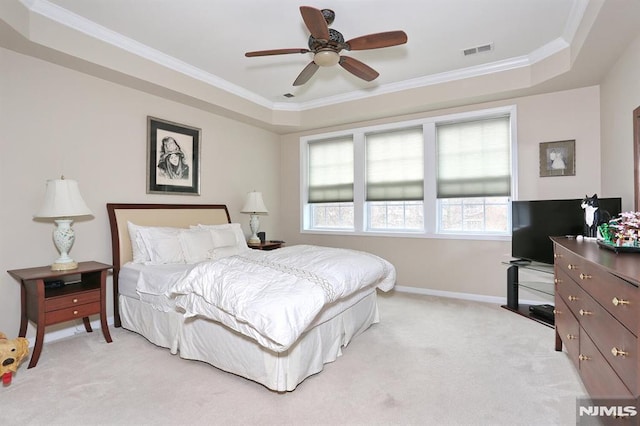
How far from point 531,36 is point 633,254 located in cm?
255

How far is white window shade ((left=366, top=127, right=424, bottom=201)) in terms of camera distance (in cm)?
493

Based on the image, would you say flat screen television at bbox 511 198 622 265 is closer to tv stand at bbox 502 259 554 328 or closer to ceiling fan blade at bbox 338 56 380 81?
tv stand at bbox 502 259 554 328

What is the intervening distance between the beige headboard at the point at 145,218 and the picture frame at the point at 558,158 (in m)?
4.30

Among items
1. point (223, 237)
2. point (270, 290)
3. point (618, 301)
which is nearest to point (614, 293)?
point (618, 301)

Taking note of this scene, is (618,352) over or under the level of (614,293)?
under

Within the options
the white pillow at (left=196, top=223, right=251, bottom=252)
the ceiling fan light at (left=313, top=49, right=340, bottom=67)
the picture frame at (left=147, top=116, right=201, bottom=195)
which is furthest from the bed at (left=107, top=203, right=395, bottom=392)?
the ceiling fan light at (left=313, top=49, right=340, bottom=67)

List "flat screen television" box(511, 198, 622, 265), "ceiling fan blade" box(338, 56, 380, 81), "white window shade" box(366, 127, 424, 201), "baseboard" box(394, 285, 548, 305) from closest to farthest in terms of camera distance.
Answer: "ceiling fan blade" box(338, 56, 380, 81) → "flat screen television" box(511, 198, 622, 265) → "baseboard" box(394, 285, 548, 305) → "white window shade" box(366, 127, 424, 201)

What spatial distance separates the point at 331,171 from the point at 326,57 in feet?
10.0

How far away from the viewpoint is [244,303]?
6.97 ft

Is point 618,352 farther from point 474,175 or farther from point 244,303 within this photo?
point 474,175

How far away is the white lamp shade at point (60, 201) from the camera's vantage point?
9.32 feet

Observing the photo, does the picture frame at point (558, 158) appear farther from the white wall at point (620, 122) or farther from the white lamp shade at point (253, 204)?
the white lamp shade at point (253, 204)

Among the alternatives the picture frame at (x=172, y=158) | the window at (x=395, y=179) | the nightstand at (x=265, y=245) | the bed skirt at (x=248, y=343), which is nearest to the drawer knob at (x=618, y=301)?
the bed skirt at (x=248, y=343)

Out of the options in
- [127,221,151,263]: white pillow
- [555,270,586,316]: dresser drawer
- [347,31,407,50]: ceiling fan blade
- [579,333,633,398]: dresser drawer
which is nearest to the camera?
[579,333,633,398]: dresser drawer
